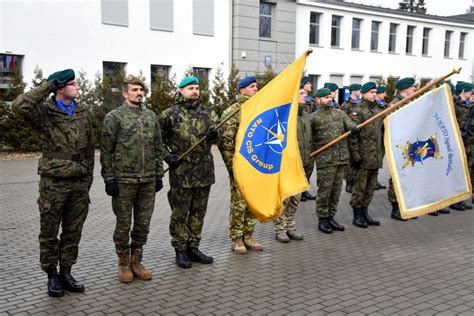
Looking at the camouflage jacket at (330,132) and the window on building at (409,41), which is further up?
the window on building at (409,41)

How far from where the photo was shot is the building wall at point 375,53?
29.7 metres

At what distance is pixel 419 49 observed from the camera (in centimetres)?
3456

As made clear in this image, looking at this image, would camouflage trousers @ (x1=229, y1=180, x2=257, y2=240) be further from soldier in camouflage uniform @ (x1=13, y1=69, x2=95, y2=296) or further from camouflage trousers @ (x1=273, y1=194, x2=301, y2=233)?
soldier in camouflage uniform @ (x1=13, y1=69, x2=95, y2=296)

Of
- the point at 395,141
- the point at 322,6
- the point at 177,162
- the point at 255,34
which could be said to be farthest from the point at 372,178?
the point at 322,6

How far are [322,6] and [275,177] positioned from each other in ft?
84.9

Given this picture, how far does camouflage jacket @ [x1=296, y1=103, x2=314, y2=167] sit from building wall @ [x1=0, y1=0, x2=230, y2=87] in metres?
15.6

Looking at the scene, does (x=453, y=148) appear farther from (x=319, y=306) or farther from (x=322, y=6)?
(x=322, y=6)

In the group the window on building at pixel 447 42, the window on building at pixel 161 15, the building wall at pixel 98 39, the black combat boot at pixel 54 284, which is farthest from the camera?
the window on building at pixel 447 42

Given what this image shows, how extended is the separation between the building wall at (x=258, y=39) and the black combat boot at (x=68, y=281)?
857 inches

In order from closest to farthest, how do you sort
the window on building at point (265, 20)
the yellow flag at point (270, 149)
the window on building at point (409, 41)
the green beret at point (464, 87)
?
1. the yellow flag at point (270, 149)
2. the green beret at point (464, 87)
3. the window on building at point (265, 20)
4. the window on building at point (409, 41)

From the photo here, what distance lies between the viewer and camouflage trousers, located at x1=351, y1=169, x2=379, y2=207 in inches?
307

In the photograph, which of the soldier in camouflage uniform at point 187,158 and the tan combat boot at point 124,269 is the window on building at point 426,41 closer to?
the soldier in camouflage uniform at point 187,158

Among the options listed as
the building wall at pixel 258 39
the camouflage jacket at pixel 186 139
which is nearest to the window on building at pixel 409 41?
the building wall at pixel 258 39

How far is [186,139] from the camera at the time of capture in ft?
18.3
